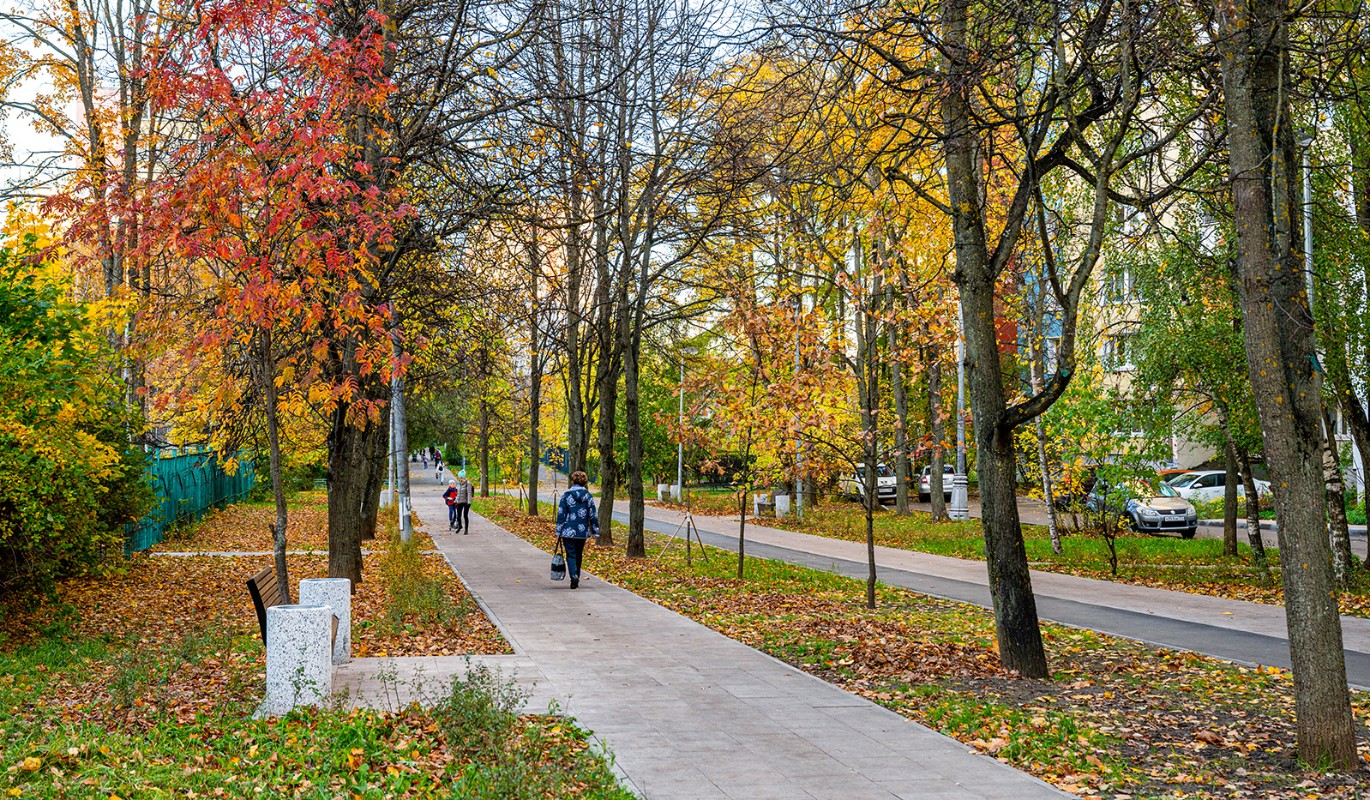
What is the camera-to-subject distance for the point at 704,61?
8914mm

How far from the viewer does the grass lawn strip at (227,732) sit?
557 centimetres

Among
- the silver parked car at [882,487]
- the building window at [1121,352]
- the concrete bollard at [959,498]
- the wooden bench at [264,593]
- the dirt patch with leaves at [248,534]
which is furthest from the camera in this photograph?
the silver parked car at [882,487]

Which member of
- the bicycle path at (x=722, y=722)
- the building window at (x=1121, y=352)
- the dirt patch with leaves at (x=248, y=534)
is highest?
the building window at (x=1121, y=352)

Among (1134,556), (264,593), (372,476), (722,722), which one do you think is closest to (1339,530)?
(1134,556)

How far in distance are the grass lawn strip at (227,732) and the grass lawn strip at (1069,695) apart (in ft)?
9.38

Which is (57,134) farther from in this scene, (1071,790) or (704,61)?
(1071,790)

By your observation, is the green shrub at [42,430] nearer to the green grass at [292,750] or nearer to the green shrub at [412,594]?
the green grass at [292,750]

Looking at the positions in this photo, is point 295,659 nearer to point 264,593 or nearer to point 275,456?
point 264,593

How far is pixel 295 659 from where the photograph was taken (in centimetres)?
767

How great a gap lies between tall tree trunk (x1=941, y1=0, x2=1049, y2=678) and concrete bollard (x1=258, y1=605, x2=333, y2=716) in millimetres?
5461

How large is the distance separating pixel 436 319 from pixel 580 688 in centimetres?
754

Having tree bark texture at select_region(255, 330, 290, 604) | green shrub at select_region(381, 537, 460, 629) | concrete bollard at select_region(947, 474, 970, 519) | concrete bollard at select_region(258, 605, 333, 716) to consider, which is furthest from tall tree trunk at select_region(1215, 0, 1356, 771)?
concrete bollard at select_region(947, 474, 970, 519)

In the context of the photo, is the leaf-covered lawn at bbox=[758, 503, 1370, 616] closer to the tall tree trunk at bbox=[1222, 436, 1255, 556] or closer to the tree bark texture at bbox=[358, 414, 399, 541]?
the tall tree trunk at bbox=[1222, 436, 1255, 556]

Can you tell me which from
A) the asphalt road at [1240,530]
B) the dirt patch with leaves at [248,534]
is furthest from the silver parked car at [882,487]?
the dirt patch with leaves at [248,534]
